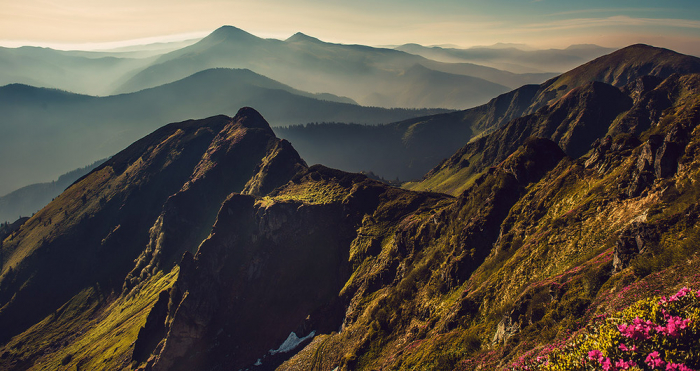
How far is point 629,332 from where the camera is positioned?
23.5m

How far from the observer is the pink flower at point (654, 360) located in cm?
2172

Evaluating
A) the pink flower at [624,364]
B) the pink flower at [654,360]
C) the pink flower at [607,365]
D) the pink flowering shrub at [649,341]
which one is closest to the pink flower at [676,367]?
the pink flowering shrub at [649,341]

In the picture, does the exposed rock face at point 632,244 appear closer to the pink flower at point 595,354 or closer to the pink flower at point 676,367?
the pink flower at point 595,354

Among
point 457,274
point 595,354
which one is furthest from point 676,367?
point 457,274

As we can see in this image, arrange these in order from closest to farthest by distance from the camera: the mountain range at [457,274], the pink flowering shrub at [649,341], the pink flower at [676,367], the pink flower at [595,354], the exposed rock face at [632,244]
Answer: the pink flower at [676,367] < the pink flowering shrub at [649,341] < the pink flower at [595,354] < the mountain range at [457,274] < the exposed rock face at [632,244]

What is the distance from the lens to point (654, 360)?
21922 mm

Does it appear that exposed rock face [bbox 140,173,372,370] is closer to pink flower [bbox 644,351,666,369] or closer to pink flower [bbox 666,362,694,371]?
pink flower [bbox 644,351,666,369]

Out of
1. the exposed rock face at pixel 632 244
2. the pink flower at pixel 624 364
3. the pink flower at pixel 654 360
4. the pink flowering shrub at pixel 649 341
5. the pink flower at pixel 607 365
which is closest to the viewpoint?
the pink flower at pixel 654 360

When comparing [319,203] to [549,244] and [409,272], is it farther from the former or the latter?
[549,244]

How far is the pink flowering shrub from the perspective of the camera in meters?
22.0

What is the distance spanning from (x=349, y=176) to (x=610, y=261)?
5356 inches

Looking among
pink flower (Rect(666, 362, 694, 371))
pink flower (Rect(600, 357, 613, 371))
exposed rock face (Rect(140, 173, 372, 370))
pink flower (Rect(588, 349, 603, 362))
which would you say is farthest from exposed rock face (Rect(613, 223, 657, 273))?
exposed rock face (Rect(140, 173, 372, 370))

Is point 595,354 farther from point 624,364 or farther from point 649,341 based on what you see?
point 649,341

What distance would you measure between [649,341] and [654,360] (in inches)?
74.4
